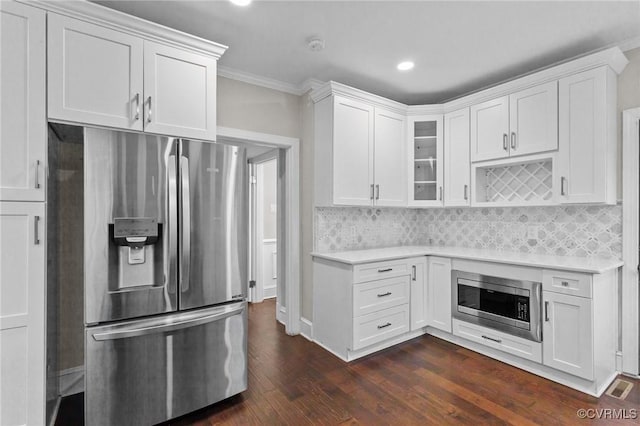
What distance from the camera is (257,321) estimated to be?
389 centimetres

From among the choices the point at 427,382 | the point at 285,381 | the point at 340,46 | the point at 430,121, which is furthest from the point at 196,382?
the point at 430,121

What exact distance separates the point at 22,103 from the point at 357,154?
2512mm

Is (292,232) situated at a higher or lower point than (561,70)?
lower

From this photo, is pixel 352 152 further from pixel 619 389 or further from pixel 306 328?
pixel 619 389

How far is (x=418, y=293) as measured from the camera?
131 inches

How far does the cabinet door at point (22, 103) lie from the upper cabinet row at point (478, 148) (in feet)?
6.95

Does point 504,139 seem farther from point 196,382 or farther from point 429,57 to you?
point 196,382

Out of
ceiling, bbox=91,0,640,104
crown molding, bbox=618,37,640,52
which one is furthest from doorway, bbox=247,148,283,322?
crown molding, bbox=618,37,640,52

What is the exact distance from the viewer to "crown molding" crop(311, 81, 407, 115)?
3047mm

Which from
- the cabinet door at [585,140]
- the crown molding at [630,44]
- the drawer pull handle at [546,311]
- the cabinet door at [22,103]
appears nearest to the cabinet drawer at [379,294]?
the drawer pull handle at [546,311]

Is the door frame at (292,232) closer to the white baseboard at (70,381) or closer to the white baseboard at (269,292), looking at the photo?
the white baseboard at (269,292)

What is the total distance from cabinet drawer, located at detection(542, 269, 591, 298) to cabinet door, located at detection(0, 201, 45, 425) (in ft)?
11.0

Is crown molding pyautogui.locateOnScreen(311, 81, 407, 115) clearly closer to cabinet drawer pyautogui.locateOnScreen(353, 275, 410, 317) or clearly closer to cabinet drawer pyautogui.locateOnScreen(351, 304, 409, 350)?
cabinet drawer pyautogui.locateOnScreen(353, 275, 410, 317)

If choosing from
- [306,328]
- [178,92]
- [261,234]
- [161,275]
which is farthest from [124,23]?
[261,234]
